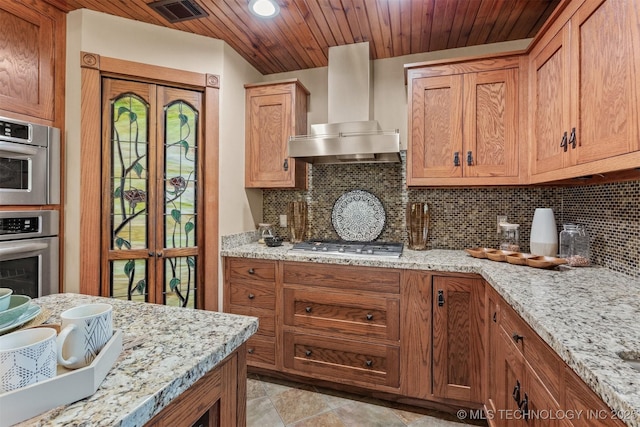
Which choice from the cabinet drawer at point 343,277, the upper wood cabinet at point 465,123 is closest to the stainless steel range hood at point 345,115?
Answer: the upper wood cabinet at point 465,123

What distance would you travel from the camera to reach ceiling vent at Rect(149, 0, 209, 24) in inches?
77.0

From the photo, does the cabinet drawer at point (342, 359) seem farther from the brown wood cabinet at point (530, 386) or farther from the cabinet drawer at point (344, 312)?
the brown wood cabinet at point (530, 386)

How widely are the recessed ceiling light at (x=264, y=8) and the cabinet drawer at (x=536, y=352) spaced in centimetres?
213

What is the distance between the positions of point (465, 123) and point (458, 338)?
1.40 m

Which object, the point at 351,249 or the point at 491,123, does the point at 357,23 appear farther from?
the point at 351,249

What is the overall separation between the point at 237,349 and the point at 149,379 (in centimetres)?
30

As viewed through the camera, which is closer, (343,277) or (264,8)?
(264,8)

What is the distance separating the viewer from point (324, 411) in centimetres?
196

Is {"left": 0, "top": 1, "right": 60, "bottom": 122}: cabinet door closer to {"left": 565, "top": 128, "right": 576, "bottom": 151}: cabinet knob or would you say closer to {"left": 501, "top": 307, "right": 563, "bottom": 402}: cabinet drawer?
{"left": 501, "top": 307, "right": 563, "bottom": 402}: cabinet drawer

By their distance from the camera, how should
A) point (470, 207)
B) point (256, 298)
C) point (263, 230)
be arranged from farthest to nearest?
point (263, 230), point (470, 207), point (256, 298)

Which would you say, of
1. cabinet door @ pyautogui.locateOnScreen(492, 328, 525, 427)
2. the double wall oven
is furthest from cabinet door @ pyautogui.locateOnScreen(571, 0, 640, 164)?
the double wall oven

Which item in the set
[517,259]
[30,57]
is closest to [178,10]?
[30,57]

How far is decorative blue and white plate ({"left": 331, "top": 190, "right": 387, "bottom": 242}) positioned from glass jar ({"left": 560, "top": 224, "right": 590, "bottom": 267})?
1204 millimetres

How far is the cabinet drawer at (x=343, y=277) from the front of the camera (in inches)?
78.5
